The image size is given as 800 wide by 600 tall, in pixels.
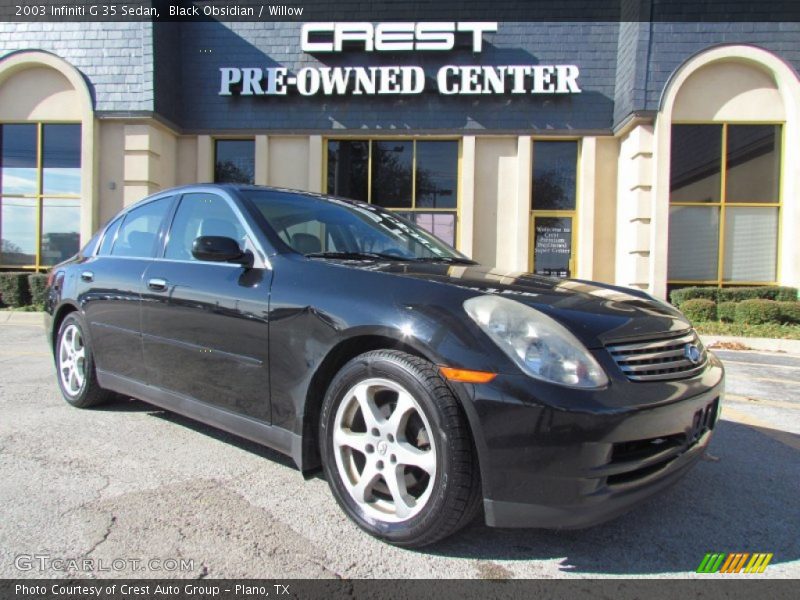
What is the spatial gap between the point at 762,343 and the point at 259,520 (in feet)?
28.6

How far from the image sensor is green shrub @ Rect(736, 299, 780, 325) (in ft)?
32.2

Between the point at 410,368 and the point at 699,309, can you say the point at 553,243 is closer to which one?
the point at 699,309

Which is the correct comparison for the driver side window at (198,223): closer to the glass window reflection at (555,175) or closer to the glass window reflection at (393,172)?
the glass window reflection at (393,172)

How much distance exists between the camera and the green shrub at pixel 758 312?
982 centimetres

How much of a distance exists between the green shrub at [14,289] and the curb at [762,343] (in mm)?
13027

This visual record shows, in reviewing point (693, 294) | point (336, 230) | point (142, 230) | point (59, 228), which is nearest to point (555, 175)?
point (693, 294)

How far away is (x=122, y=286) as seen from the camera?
3500mm

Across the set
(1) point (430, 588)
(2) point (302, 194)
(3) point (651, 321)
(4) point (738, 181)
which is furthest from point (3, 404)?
(4) point (738, 181)

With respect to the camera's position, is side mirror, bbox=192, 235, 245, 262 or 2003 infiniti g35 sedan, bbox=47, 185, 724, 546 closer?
2003 infiniti g35 sedan, bbox=47, 185, 724, 546

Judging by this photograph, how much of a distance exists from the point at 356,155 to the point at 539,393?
11.6 m

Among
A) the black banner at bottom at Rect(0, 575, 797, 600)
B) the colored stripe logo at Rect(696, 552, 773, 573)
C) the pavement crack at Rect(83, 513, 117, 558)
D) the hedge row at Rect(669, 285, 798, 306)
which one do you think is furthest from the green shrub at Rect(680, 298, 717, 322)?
the pavement crack at Rect(83, 513, 117, 558)

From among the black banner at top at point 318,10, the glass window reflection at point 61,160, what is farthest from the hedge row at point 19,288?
the black banner at top at point 318,10

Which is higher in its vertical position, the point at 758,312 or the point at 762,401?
the point at 758,312

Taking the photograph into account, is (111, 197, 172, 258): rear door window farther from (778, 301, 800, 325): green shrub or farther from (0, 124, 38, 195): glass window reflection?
(0, 124, 38, 195): glass window reflection
